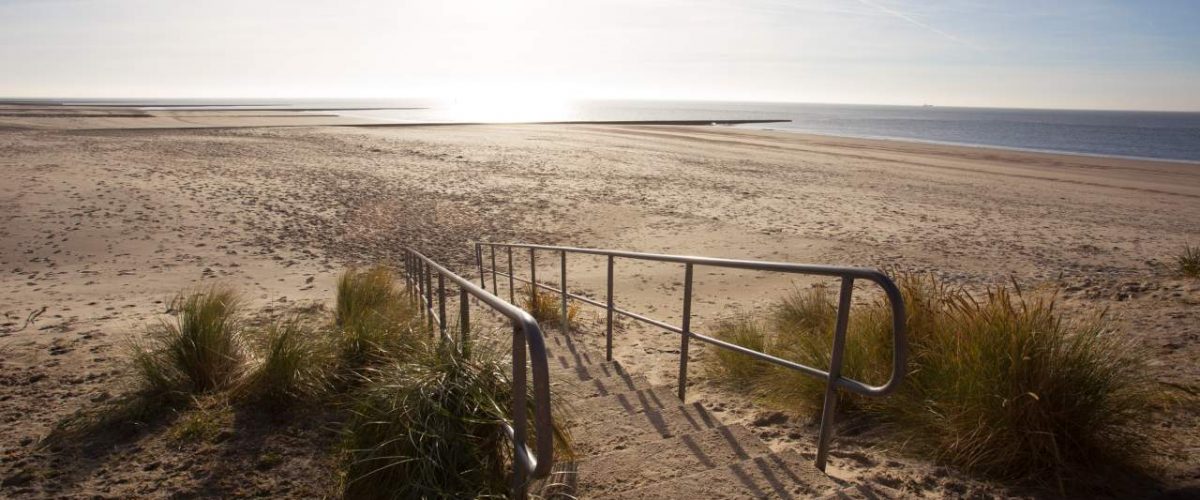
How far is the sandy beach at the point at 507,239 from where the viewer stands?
10.3 feet

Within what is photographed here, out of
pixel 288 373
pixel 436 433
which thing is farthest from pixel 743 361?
pixel 288 373

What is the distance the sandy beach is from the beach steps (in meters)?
0.42

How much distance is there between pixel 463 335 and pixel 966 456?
87.5 inches

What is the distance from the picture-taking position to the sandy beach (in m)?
3.15

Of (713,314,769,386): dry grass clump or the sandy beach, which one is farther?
(713,314,769,386): dry grass clump

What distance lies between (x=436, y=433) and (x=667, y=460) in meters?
1.03

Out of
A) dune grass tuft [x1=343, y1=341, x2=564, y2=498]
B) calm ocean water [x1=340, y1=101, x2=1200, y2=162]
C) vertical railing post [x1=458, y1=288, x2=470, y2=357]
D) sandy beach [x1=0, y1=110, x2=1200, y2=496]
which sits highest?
vertical railing post [x1=458, y1=288, x2=470, y2=357]

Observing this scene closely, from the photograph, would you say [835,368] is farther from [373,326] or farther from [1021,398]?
[373,326]

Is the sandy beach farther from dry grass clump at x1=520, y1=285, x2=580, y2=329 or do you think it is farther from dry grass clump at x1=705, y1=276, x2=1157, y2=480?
dry grass clump at x1=520, y1=285, x2=580, y2=329

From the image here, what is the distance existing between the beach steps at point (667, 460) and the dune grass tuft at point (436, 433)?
0.25 metres

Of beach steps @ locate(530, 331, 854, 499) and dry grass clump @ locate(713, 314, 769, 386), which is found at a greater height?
beach steps @ locate(530, 331, 854, 499)

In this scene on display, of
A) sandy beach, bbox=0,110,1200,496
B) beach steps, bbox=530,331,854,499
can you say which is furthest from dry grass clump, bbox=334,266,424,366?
beach steps, bbox=530,331,854,499

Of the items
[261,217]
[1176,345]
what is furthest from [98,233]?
[1176,345]

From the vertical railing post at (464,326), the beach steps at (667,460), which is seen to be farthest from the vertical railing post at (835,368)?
the vertical railing post at (464,326)
